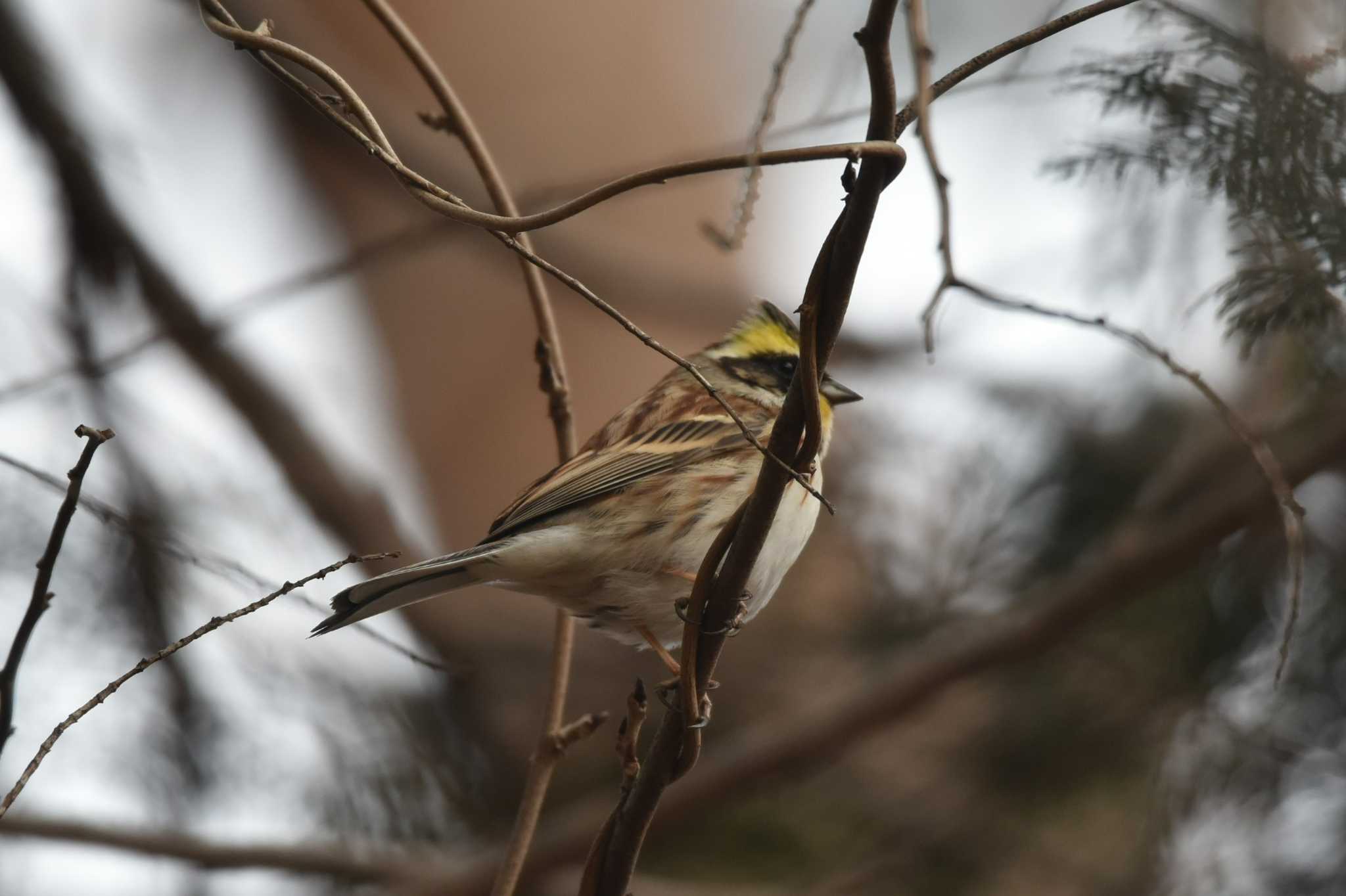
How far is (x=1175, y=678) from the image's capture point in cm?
485

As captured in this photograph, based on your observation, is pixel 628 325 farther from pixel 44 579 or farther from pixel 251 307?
pixel 251 307

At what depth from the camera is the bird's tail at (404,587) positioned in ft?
8.30

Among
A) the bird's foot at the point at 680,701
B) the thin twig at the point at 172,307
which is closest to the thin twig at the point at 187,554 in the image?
the bird's foot at the point at 680,701

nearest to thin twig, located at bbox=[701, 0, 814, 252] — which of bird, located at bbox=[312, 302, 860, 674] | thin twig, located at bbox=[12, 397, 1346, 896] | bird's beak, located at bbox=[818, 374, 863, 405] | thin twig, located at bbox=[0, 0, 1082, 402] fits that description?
thin twig, located at bbox=[0, 0, 1082, 402]

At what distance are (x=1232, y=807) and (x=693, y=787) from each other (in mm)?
1815

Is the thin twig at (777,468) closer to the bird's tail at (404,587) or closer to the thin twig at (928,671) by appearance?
the bird's tail at (404,587)

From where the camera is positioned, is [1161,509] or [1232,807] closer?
[1232,807]

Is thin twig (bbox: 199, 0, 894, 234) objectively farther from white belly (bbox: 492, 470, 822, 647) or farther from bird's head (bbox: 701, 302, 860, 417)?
bird's head (bbox: 701, 302, 860, 417)

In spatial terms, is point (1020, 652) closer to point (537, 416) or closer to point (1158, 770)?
point (1158, 770)

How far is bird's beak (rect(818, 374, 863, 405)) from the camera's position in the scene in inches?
140

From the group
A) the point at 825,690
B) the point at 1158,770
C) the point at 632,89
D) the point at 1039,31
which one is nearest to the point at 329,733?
the point at 825,690

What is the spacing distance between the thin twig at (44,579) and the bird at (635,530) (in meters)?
0.94

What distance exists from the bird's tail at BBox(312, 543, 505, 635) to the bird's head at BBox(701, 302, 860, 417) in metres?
1.08

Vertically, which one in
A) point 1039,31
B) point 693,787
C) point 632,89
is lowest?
point 1039,31
